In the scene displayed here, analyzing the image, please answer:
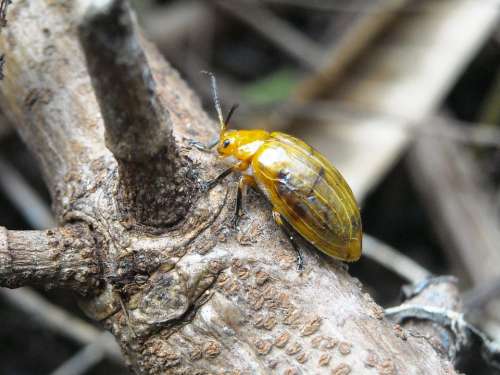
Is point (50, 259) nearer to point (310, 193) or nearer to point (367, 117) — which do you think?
point (310, 193)

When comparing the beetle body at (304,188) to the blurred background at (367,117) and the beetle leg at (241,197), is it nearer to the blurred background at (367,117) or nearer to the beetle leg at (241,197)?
the beetle leg at (241,197)

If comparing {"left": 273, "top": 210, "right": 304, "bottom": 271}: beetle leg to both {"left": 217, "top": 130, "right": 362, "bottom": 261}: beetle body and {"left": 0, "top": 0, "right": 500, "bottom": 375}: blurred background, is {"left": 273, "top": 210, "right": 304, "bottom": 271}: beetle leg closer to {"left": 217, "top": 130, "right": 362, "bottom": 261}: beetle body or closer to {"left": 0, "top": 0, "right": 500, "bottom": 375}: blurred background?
{"left": 217, "top": 130, "right": 362, "bottom": 261}: beetle body

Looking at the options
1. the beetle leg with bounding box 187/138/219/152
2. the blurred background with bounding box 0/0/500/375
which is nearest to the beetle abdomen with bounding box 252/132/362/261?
the beetle leg with bounding box 187/138/219/152

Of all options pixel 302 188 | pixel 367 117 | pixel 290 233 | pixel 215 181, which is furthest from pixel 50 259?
pixel 367 117

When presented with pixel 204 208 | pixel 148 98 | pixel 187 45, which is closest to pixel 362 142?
pixel 187 45

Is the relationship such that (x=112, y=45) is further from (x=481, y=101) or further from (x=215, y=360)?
(x=481, y=101)

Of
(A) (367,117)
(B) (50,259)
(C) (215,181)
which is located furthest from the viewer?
(A) (367,117)
